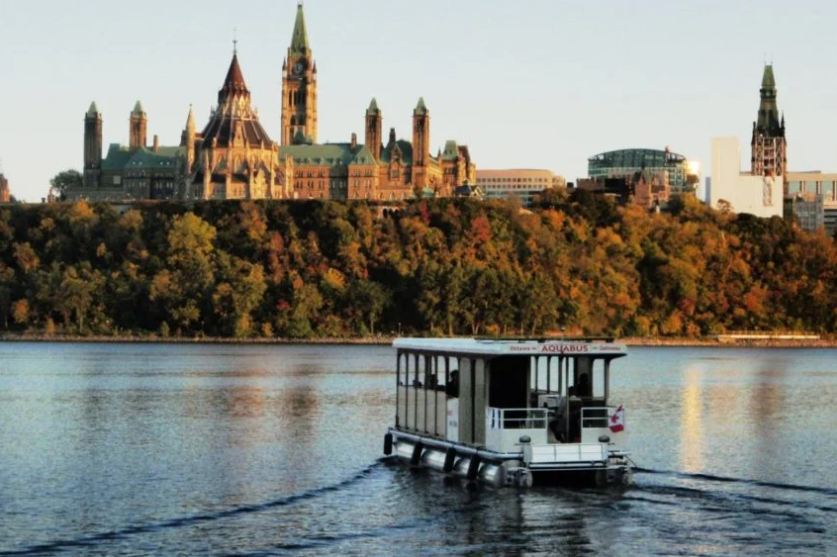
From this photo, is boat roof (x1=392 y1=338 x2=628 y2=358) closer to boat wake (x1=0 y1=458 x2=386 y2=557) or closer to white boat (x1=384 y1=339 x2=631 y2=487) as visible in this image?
white boat (x1=384 y1=339 x2=631 y2=487)

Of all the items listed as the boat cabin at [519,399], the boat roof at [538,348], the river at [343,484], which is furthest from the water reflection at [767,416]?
the boat roof at [538,348]

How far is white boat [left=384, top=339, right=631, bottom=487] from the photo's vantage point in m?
48.8

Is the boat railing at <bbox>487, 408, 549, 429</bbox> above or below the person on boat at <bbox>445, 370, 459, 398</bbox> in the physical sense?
below

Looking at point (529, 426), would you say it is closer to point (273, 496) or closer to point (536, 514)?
point (536, 514)

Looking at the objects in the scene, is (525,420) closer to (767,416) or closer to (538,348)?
(538,348)

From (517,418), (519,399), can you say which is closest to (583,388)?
(519,399)

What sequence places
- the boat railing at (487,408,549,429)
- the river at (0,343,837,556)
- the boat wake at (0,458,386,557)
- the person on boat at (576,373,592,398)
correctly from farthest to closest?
the person on boat at (576,373,592,398) → the boat railing at (487,408,549,429) → the river at (0,343,837,556) → the boat wake at (0,458,386,557)

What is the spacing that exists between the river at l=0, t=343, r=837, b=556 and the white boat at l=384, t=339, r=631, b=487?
2.47ft

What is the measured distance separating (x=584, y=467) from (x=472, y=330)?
14585cm

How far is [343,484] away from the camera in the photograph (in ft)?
178

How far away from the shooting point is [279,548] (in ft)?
141

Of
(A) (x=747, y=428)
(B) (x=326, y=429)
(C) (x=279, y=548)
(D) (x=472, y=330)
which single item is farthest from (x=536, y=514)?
(D) (x=472, y=330)

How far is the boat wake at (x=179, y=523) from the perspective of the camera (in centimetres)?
4297

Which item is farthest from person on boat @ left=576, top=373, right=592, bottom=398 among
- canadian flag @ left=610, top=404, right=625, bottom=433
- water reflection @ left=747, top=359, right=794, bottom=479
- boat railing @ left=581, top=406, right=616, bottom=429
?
water reflection @ left=747, top=359, right=794, bottom=479
